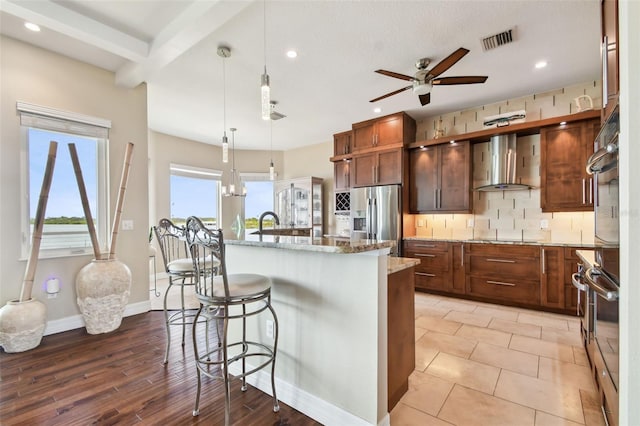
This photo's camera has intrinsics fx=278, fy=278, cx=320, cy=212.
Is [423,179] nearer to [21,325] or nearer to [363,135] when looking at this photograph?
[363,135]

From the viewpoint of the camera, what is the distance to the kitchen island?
1.44 meters

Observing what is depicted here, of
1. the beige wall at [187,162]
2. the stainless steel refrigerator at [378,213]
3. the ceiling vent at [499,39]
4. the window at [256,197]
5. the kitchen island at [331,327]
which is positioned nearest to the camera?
the kitchen island at [331,327]

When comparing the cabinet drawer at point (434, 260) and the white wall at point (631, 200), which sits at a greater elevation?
the white wall at point (631, 200)

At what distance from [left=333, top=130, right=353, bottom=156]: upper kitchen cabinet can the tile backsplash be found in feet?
4.93

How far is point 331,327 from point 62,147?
3.47 metres

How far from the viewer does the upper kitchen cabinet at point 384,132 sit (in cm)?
457

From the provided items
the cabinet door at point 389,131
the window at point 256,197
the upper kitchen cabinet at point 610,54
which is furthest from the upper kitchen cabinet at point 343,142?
the upper kitchen cabinet at point 610,54

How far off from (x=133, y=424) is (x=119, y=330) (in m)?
1.66

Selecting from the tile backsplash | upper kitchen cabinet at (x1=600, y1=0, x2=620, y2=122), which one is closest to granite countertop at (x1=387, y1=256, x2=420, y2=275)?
upper kitchen cabinet at (x1=600, y1=0, x2=620, y2=122)

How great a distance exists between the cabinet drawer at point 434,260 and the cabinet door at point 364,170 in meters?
1.43

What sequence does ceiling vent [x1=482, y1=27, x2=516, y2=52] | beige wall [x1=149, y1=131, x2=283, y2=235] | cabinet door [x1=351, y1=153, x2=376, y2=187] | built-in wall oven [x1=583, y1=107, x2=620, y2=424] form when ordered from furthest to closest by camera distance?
beige wall [x1=149, y1=131, x2=283, y2=235] < cabinet door [x1=351, y1=153, x2=376, y2=187] < ceiling vent [x1=482, y1=27, x2=516, y2=52] < built-in wall oven [x1=583, y1=107, x2=620, y2=424]

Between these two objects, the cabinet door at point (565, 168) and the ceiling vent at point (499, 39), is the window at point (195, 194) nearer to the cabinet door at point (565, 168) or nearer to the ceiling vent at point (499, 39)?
the ceiling vent at point (499, 39)

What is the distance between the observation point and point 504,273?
3676mm

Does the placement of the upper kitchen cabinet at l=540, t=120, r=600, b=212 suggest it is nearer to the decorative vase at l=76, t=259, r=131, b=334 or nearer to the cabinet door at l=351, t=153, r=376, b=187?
the cabinet door at l=351, t=153, r=376, b=187
